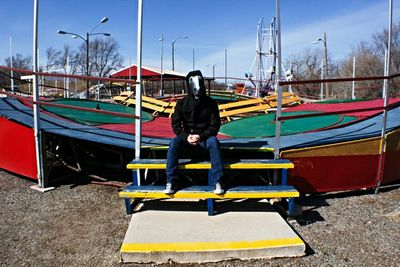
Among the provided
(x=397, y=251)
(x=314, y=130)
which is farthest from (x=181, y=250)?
(x=314, y=130)

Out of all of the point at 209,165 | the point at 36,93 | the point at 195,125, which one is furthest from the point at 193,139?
the point at 36,93

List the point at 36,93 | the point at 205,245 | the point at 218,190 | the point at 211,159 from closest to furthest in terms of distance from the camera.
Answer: the point at 205,245 < the point at 218,190 < the point at 211,159 < the point at 36,93

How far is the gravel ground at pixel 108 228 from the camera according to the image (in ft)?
10.1

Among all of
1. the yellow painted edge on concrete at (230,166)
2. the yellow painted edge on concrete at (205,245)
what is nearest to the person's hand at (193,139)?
the yellow painted edge on concrete at (230,166)

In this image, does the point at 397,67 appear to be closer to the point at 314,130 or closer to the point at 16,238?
the point at 314,130

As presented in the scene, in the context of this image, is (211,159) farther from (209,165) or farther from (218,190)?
(218,190)

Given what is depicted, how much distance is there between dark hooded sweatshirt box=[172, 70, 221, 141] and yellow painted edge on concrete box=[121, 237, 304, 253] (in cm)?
120

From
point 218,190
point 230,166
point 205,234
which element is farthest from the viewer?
point 230,166

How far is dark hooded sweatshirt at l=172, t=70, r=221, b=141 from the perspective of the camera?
386 centimetres

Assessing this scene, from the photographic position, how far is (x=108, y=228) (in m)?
3.74

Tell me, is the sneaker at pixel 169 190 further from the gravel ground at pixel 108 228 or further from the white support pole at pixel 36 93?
the white support pole at pixel 36 93

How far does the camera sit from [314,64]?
59344 millimetres

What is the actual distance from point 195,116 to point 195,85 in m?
0.35

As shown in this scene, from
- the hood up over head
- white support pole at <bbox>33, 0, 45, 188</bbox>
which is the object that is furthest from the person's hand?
white support pole at <bbox>33, 0, 45, 188</bbox>
